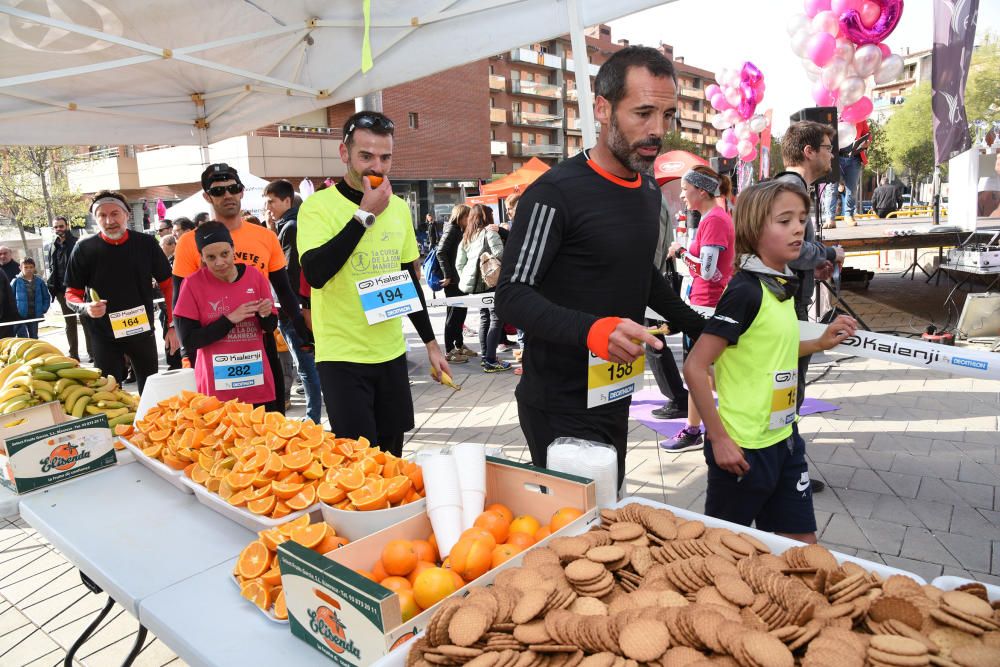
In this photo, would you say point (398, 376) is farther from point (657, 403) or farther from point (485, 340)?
point (485, 340)

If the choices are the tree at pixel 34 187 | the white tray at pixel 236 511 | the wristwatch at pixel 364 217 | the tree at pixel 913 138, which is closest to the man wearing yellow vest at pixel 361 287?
the wristwatch at pixel 364 217

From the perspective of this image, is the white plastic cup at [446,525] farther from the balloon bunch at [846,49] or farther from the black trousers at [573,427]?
the balloon bunch at [846,49]

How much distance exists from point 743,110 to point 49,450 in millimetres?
10305

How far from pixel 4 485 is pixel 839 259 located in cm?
397

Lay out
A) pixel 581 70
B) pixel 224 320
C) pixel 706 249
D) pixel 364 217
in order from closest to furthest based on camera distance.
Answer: pixel 364 217, pixel 224 320, pixel 581 70, pixel 706 249

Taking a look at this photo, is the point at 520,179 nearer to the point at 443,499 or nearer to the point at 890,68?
the point at 890,68

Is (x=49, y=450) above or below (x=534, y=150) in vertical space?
below

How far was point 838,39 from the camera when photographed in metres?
7.30

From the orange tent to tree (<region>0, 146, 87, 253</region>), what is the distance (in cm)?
1777

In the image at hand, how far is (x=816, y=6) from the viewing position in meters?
7.41

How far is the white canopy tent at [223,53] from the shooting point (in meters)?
4.04

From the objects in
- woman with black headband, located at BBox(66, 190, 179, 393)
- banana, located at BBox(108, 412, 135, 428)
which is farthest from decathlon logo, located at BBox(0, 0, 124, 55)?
banana, located at BBox(108, 412, 135, 428)

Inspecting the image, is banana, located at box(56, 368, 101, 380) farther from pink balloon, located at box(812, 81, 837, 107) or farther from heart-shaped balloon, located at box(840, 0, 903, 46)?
heart-shaped balloon, located at box(840, 0, 903, 46)

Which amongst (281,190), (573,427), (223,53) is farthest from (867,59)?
(573,427)
